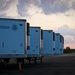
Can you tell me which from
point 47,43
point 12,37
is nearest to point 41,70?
point 12,37

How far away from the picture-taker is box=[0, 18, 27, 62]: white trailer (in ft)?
98.3

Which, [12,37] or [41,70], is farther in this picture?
[12,37]

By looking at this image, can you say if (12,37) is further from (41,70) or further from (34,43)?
(34,43)

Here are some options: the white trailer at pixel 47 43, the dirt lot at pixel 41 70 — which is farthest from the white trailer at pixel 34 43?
the white trailer at pixel 47 43

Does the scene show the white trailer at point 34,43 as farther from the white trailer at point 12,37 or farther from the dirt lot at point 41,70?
the white trailer at point 12,37

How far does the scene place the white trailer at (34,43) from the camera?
37469 millimetres

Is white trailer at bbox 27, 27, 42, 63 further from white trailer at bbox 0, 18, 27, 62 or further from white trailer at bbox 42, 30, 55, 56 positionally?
white trailer at bbox 0, 18, 27, 62

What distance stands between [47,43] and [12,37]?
51.3 ft

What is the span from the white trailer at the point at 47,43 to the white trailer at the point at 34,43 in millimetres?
5922

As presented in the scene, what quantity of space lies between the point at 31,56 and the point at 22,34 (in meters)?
8.30

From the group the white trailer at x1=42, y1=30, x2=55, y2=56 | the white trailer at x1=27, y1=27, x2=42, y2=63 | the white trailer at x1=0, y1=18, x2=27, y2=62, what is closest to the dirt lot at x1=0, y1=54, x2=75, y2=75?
the white trailer at x1=27, y1=27, x2=42, y2=63

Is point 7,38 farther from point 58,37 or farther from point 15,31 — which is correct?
point 58,37

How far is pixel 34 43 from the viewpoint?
125 ft

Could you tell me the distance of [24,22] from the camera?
99.2 feet
